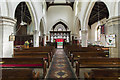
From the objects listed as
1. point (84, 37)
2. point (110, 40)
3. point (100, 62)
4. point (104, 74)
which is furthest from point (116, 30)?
point (84, 37)

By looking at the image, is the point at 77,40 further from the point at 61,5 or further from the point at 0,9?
the point at 0,9

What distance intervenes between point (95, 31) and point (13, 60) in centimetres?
1645

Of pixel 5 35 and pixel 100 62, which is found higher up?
pixel 5 35

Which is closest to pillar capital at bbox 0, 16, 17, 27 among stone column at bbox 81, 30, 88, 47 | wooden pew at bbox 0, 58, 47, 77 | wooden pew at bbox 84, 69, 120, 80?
wooden pew at bbox 0, 58, 47, 77

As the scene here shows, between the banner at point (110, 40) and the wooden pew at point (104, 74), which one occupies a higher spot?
the banner at point (110, 40)

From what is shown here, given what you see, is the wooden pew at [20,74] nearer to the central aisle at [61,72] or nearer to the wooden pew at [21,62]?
the wooden pew at [21,62]

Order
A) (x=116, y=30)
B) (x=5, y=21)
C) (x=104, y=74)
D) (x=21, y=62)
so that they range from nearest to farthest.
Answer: (x=104, y=74), (x=21, y=62), (x=5, y=21), (x=116, y=30)

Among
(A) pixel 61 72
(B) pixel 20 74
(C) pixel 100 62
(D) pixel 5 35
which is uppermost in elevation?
(D) pixel 5 35

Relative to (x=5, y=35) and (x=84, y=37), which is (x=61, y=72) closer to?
(x=5, y=35)

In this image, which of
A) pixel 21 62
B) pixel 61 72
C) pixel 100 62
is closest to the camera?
pixel 21 62

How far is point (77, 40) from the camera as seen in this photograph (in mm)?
15188

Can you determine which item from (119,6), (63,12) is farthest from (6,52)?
(63,12)

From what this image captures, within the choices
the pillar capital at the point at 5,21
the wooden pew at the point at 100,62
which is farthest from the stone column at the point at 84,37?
the pillar capital at the point at 5,21

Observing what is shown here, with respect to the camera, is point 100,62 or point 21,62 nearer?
point 21,62
